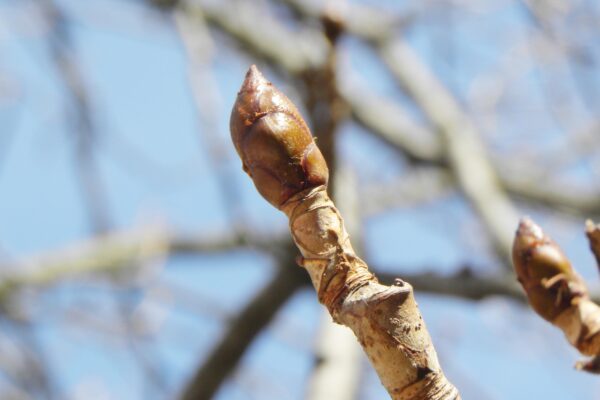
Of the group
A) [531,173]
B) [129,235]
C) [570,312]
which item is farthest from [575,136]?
[570,312]

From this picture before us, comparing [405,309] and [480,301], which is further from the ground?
[480,301]

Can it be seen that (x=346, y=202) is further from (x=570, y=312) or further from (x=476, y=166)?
(x=570, y=312)

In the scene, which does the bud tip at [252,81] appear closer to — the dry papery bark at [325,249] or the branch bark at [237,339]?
the dry papery bark at [325,249]

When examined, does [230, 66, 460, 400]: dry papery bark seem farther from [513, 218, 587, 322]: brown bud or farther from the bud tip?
[513, 218, 587, 322]: brown bud

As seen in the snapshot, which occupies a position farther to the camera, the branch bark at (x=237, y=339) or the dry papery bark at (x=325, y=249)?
the branch bark at (x=237, y=339)

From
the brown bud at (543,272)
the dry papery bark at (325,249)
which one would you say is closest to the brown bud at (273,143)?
the dry papery bark at (325,249)

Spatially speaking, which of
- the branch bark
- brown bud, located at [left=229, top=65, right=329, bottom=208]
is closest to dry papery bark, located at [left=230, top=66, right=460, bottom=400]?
brown bud, located at [left=229, top=65, right=329, bottom=208]
